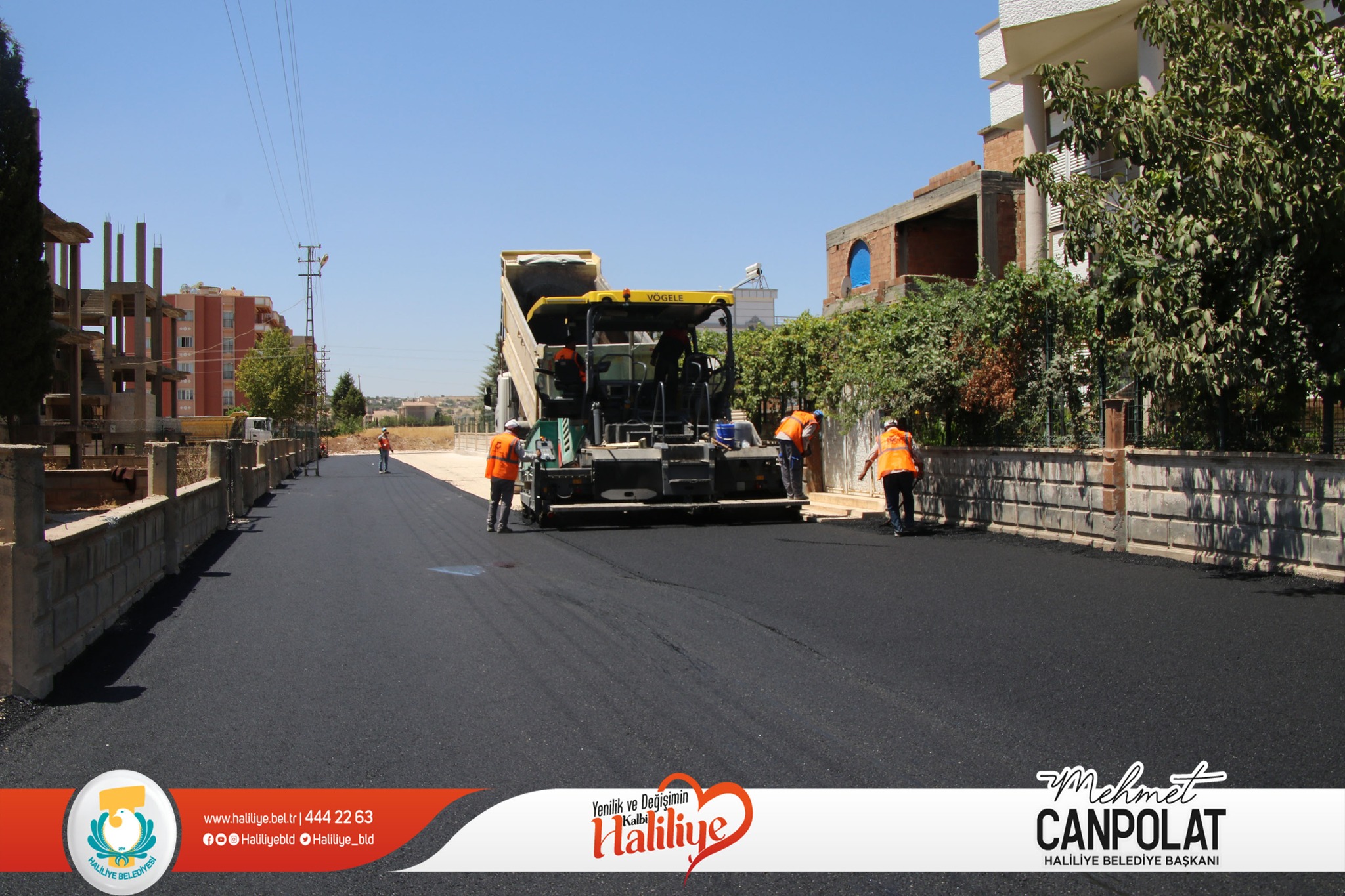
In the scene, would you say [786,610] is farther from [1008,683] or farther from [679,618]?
[1008,683]

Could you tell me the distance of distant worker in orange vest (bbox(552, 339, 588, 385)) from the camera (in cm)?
1470

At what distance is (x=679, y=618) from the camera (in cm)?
745

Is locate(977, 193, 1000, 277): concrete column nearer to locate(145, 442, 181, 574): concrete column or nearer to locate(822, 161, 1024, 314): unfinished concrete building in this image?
locate(822, 161, 1024, 314): unfinished concrete building

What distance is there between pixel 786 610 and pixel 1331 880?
4.61 m

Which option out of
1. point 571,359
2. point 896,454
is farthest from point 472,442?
point 896,454

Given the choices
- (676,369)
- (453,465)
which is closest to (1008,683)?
(676,369)

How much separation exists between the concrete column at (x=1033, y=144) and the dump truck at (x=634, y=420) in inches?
332

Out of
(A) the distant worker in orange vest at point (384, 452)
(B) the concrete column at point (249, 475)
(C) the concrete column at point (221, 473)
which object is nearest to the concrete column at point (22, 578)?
(C) the concrete column at point (221, 473)

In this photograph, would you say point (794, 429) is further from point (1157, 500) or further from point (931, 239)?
point (931, 239)

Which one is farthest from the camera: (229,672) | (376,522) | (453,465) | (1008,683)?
(453,465)

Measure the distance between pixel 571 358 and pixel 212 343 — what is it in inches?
3623

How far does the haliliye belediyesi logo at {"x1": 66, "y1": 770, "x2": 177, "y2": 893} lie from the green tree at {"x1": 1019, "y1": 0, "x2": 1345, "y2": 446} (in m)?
8.32

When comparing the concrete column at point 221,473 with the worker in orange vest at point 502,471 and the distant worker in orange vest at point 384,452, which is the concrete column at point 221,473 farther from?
the distant worker in orange vest at point 384,452

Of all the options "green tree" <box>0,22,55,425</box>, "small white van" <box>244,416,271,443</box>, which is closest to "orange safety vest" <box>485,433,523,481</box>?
"green tree" <box>0,22,55,425</box>
